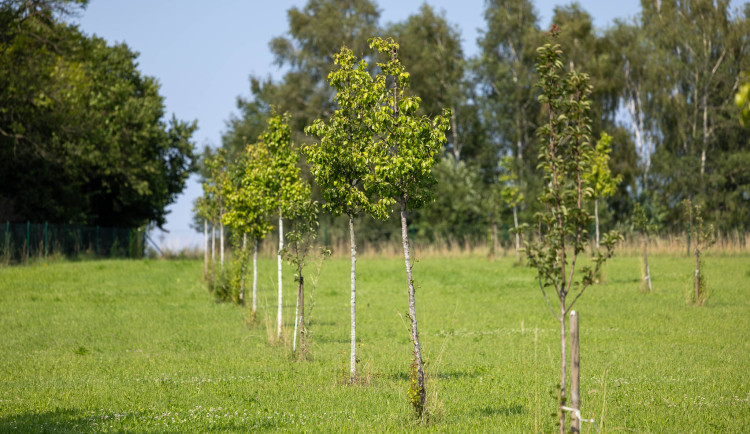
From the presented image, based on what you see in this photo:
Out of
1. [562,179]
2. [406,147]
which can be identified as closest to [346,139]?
[406,147]

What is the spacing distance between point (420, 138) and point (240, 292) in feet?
46.0

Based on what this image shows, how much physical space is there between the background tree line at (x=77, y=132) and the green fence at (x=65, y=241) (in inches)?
61.5

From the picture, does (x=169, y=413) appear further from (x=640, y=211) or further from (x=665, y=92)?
(x=665, y=92)

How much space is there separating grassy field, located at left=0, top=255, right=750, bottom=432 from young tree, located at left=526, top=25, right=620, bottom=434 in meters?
1.24

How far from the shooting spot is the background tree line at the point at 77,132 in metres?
31.9

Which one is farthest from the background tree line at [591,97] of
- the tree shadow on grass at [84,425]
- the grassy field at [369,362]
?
the tree shadow on grass at [84,425]

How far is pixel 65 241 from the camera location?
1489 inches

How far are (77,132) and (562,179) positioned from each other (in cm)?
3169

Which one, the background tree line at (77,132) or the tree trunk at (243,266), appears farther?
the background tree line at (77,132)

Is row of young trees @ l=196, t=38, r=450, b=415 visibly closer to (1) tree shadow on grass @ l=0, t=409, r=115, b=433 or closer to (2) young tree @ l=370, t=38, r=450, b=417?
(2) young tree @ l=370, t=38, r=450, b=417

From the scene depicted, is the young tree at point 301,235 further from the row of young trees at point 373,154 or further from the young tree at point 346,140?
the young tree at point 346,140

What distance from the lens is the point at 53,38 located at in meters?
31.9

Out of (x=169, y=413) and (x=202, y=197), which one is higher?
(x=202, y=197)

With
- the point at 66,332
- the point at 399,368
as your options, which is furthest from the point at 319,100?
the point at 399,368
